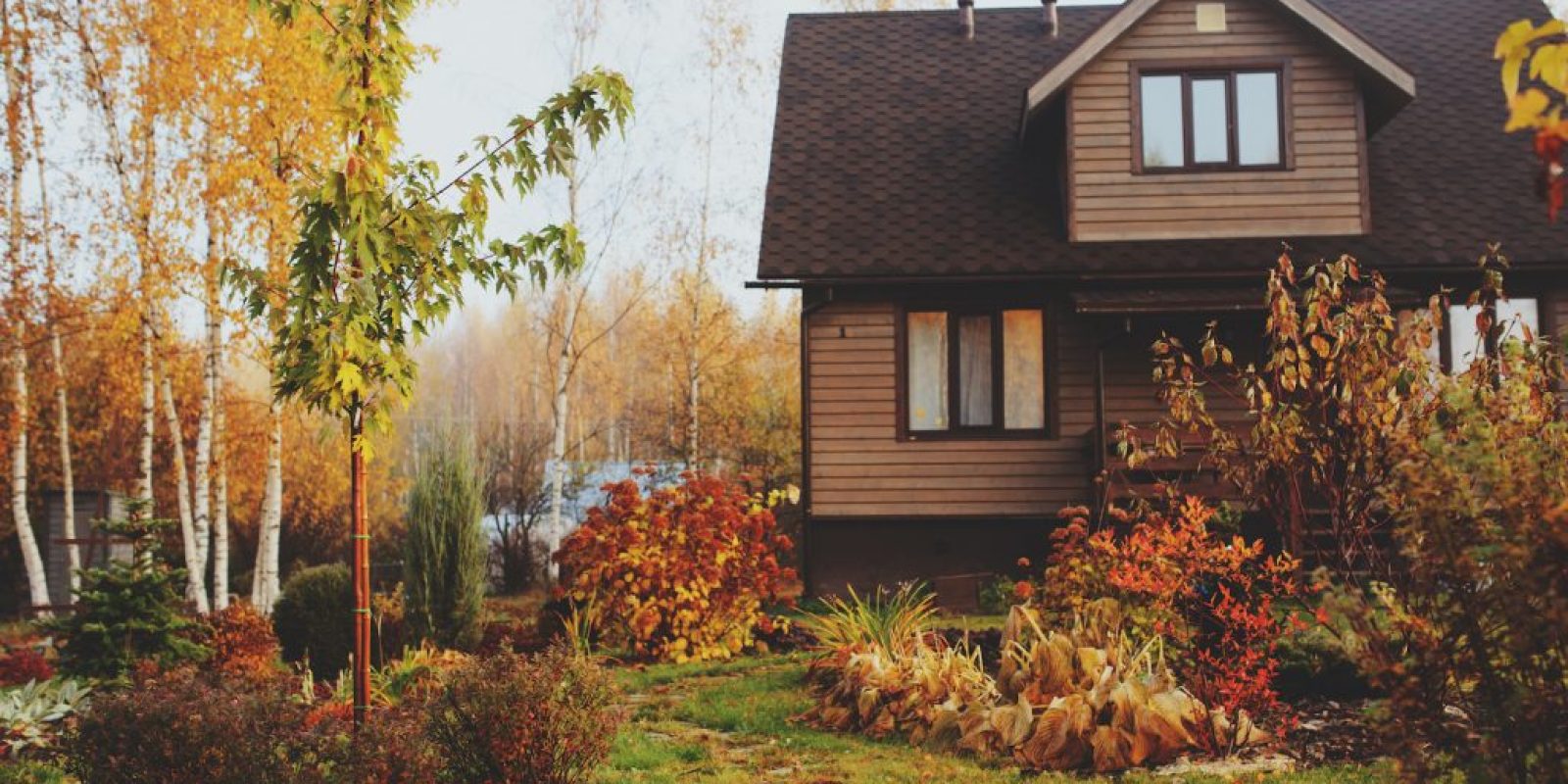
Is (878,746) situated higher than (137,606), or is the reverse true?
(137,606)

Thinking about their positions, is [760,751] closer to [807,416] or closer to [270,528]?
[807,416]

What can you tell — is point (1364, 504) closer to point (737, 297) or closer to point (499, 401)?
point (737, 297)

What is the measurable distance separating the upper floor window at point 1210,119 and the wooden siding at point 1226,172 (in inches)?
6.1

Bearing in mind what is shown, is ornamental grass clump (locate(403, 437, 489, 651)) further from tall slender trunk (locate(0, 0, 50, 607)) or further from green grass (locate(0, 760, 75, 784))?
tall slender trunk (locate(0, 0, 50, 607))

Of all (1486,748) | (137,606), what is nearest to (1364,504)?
(1486,748)

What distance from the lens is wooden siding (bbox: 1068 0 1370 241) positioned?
14.6 m

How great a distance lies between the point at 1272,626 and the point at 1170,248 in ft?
26.8

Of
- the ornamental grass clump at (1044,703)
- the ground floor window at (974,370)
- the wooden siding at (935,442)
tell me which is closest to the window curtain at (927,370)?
the ground floor window at (974,370)

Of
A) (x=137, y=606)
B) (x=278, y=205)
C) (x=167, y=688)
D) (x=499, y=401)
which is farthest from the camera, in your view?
(x=499, y=401)

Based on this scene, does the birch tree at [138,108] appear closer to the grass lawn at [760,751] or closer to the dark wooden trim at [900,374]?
the dark wooden trim at [900,374]

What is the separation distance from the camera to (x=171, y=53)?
48.6 ft

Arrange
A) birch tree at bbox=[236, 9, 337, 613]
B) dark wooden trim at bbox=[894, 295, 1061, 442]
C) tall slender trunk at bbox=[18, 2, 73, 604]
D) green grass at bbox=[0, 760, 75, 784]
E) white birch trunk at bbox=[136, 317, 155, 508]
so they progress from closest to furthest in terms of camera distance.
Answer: green grass at bbox=[0, 760, 75, 784], birch tree at bbox=[236, 9, 337, 613], dark wooden trim at bbox=[894, 295, 1061, 442], white birch trunk at bbox=[136, 317, 155, 508], tall slender trunk at bbox=[18, 2, 73, 604]

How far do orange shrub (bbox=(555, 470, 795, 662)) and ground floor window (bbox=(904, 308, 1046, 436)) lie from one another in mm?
3677

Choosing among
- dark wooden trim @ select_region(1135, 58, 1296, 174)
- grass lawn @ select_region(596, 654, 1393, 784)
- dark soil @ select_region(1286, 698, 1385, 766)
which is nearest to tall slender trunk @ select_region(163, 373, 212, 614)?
grass lawn @ select_region(596, 654, 1393, 784)
